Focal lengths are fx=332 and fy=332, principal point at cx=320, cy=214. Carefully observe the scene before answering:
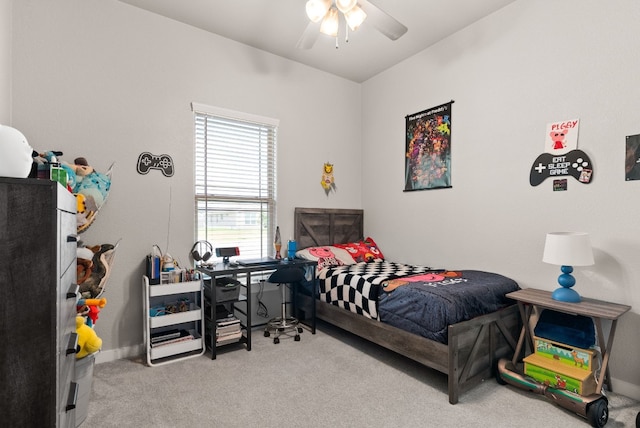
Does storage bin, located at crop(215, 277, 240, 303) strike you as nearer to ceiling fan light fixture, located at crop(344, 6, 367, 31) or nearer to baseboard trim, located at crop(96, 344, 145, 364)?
baseboard trim, located at crop(96, 344, 145, 364)

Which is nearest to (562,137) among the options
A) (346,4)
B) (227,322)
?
(346,4)

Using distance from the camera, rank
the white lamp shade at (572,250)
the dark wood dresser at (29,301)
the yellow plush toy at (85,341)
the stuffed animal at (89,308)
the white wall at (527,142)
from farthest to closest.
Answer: the white wall at (527,142), the white lamp shade at (572,250), the stuffed animal at (89,308), the yellow plush toy at (85,341), the dark wood dresser at (29,301)

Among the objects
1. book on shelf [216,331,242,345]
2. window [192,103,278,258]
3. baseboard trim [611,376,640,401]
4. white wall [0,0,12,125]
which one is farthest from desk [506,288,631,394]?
white wall [0,0,12,125]

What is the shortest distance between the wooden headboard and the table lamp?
2316 millimetres

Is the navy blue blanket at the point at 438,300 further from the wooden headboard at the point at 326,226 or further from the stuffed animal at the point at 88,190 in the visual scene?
the stuffed animal at the point at 88,190

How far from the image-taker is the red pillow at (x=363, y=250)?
387 cm

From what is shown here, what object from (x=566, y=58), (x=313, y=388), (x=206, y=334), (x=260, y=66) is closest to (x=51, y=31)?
(x=260, y=66)

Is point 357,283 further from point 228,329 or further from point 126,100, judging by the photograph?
point 126,100

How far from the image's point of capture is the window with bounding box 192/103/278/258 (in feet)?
10.7

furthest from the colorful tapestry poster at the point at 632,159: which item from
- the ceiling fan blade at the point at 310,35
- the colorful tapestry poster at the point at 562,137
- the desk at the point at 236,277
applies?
the desk at the point at 236,277

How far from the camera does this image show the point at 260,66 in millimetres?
3598

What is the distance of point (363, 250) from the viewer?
397cm

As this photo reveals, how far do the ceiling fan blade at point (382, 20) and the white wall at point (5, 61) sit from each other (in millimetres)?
2320

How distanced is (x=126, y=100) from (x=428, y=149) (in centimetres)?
294
